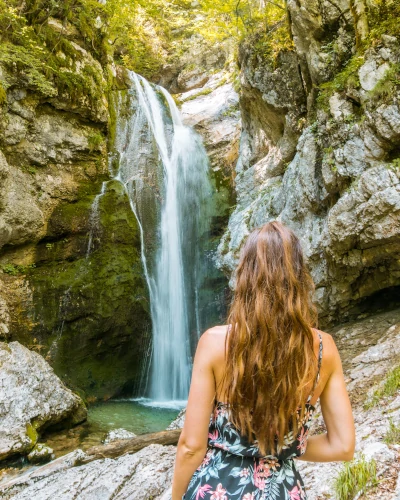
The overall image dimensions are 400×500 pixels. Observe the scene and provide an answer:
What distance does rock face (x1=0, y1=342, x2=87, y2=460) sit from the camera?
19.7ft

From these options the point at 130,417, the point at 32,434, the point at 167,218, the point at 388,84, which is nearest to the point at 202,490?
the point at 388,84

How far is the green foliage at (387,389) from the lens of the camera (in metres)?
3.65

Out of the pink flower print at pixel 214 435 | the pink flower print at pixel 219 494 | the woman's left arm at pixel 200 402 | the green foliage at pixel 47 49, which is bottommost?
the pink flower print at pixel 219 494

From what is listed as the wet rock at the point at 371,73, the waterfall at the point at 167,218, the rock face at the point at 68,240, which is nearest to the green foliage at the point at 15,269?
the rock face at the point at 68,240

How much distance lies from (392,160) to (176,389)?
7578 mm

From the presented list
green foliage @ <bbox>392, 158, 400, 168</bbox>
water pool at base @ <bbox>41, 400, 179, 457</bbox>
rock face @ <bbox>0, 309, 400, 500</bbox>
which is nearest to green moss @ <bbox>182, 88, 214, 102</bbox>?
water pool at base @ <bbox>41, 400, 179, 457</bbox>

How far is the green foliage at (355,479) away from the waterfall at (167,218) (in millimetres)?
7562

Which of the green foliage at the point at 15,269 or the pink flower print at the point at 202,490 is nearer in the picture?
the pink flower print at the point at 202,490

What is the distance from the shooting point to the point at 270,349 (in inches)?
48.8

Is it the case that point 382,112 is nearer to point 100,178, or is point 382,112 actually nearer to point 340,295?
point 340,295

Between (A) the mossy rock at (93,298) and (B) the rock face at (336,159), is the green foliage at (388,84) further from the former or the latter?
(A) the mossy rock at (93,298)

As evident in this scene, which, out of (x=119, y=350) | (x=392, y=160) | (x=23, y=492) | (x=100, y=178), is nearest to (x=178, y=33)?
(x=100, y=178)

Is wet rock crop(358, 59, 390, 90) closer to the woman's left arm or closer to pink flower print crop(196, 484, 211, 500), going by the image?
the woman's left arm

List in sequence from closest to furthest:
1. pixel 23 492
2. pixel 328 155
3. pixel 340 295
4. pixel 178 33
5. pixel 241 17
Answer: pixel 23 492
pixel 328 155
pixel 340 295
pixel 241 17
pixel 178 33
